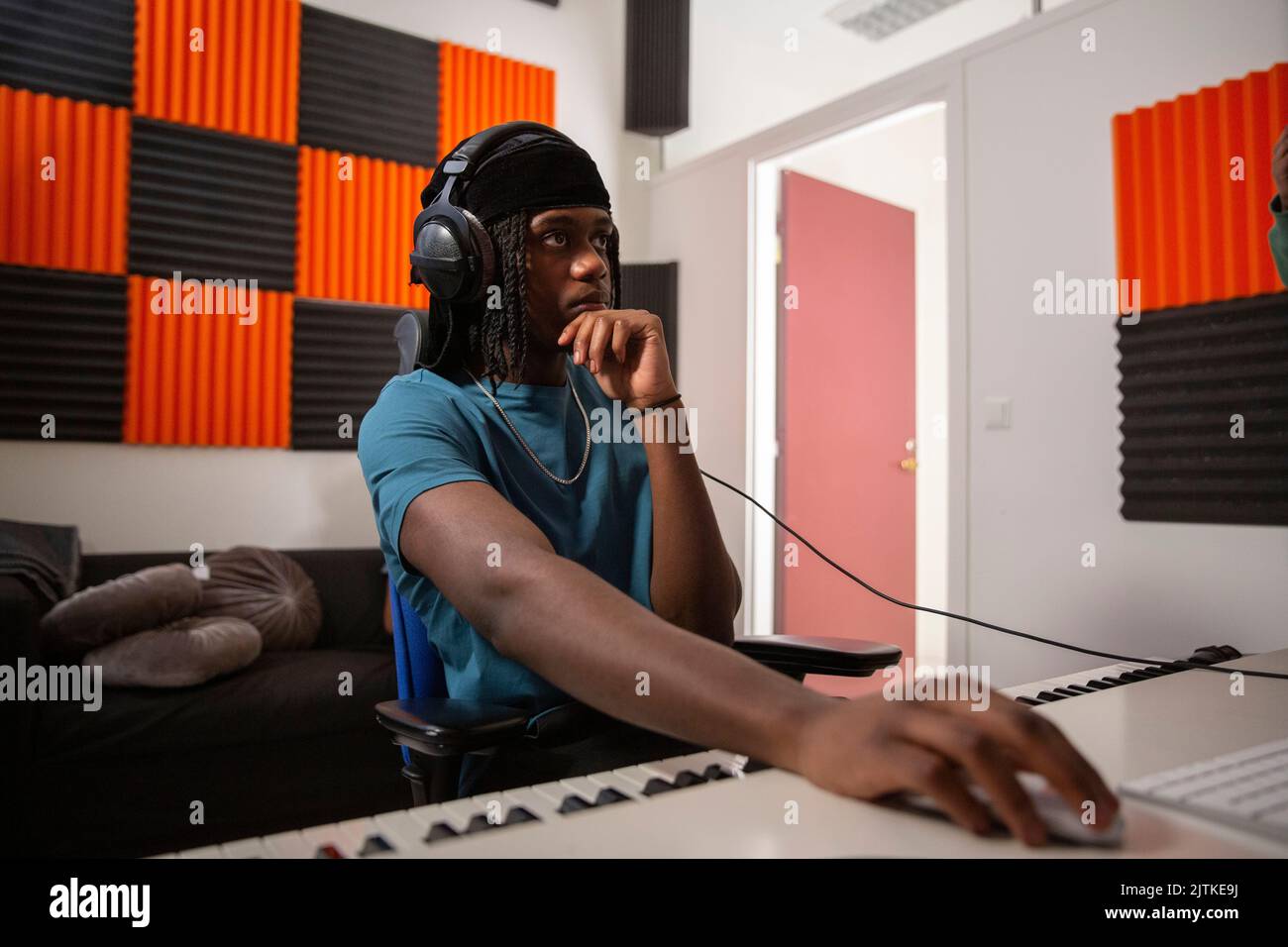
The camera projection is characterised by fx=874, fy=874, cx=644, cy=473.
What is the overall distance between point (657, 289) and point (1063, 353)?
200 centimetres

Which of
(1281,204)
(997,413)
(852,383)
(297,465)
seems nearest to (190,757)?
(297,465)

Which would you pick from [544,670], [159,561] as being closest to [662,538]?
[544,670]

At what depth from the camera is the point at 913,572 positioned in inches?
176

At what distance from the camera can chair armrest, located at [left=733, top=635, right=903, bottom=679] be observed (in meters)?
1.24

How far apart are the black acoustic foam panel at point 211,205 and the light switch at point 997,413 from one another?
2.56 meters

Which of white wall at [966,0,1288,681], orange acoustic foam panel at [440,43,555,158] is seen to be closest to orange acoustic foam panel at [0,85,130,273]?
orange acoustic foam panel at [440,43,555,158]

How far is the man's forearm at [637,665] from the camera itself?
1.97 ft

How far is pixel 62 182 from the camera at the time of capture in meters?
2.95

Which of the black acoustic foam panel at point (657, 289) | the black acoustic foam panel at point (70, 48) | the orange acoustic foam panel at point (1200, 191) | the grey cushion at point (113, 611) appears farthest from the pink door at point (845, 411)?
the black acoustic foam panel at point (70, 48)

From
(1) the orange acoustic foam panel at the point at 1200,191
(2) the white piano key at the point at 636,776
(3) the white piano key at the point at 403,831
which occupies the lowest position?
(3) the white piano key at the point at 403,831

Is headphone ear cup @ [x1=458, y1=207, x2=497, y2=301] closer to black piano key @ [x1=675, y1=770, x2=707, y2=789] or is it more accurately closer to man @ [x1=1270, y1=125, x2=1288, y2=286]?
black piano key @ [x1=675, y1=770, x2=707, y2=789]

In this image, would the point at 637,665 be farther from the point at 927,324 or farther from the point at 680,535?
the point at 927,324

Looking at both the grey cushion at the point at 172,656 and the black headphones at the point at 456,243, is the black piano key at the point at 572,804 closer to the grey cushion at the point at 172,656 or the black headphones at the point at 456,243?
the black headphones at the point at 456,243
